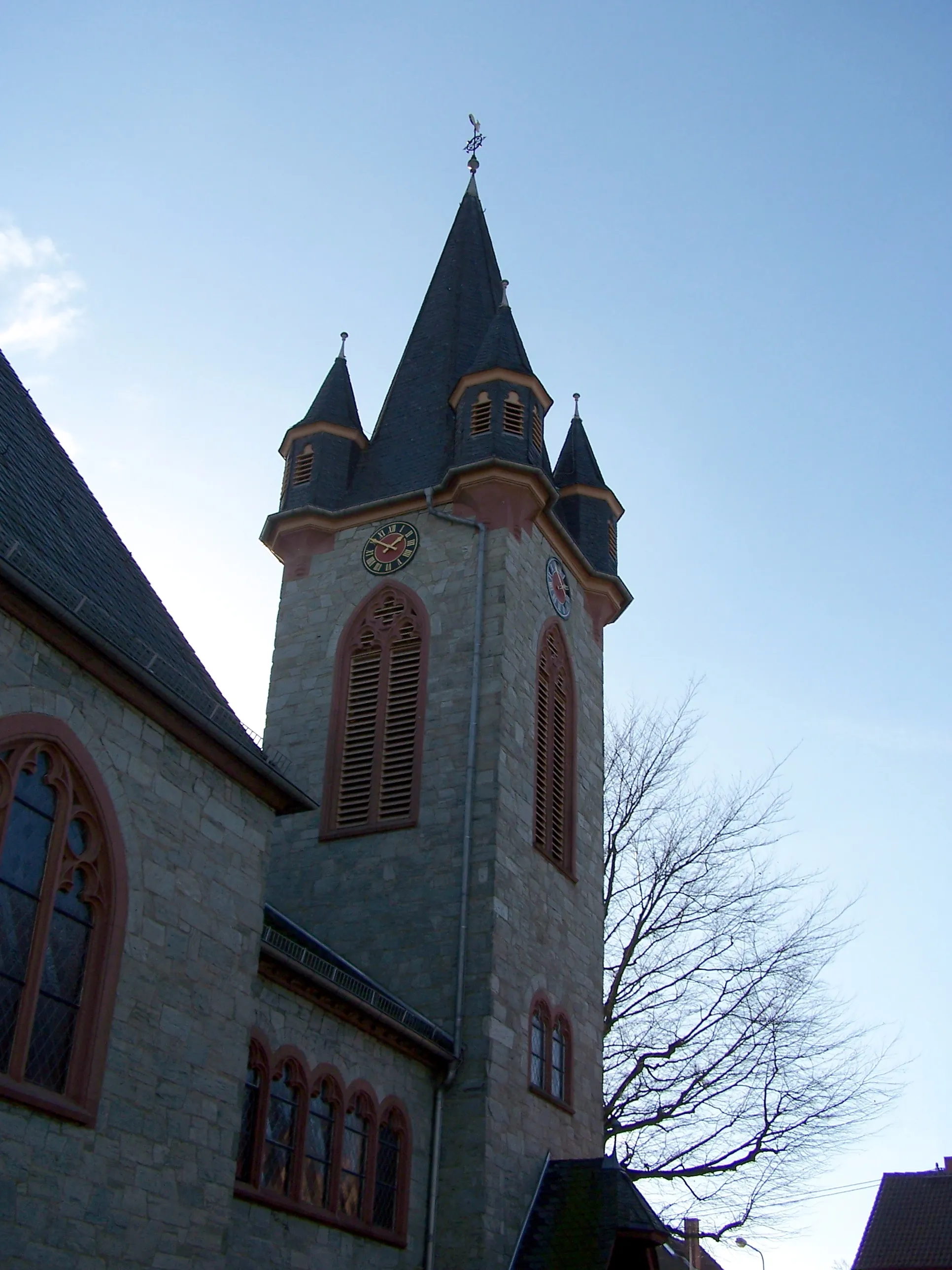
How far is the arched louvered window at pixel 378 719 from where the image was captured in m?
19.9

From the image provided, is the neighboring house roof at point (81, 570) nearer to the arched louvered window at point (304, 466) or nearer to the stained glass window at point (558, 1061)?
the stained glass window at point (558, 1061)

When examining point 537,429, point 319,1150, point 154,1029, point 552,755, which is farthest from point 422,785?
point 154,1029

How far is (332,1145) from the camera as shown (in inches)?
574

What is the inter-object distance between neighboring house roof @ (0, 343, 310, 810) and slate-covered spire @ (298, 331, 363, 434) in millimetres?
10081

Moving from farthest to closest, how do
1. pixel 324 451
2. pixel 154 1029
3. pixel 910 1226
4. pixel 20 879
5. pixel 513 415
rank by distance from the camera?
pixel 910 1226 → pixel 324 451 → pixel 513 415 → pixel 154 1029 → pixel 20 879

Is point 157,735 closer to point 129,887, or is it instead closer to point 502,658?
point 129,887

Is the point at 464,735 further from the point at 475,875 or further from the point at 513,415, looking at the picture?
the point at 513,415

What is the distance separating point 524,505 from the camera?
21781 mm

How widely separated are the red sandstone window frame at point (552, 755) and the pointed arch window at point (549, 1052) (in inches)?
86.9

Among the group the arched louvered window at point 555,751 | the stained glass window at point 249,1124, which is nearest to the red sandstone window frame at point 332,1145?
the stained glass window at point 249,1124

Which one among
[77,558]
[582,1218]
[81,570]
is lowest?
[582,1218]

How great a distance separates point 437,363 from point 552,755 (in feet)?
28.0

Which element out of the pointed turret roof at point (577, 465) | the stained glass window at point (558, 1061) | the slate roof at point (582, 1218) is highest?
the pointed turret roof at point (577, 465)

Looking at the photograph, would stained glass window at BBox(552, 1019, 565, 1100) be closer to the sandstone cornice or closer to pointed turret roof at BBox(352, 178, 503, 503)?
the sandstone cornice
